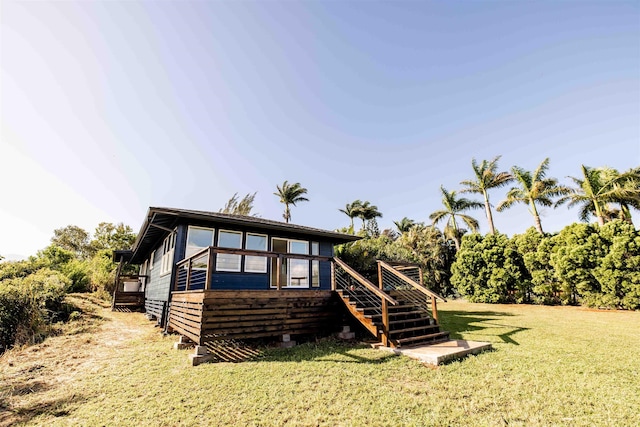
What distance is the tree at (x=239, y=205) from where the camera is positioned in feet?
91.3

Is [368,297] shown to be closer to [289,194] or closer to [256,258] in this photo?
[256,258]

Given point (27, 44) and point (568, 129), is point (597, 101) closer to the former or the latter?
point (568, 129)

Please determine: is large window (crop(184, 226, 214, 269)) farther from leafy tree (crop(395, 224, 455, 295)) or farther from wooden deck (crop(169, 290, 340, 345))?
leafy tree (crop(395, 224, 455, 295))

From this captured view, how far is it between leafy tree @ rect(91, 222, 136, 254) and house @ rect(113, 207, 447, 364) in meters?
21.7

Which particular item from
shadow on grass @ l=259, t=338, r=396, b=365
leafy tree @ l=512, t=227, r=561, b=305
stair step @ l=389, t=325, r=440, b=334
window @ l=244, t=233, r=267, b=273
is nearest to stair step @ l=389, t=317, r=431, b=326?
stair step @ l=389, t=325, r=440, b=334

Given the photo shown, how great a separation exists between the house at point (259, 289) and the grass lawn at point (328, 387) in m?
0.68

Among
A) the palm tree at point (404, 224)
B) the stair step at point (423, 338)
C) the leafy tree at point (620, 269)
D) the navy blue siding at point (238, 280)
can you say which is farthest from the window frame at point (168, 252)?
the palm tree at point (404, 224)

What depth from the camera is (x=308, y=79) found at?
12930 mm

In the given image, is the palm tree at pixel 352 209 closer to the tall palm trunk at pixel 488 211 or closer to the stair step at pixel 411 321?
the tall palm trunk at pixel 488 211

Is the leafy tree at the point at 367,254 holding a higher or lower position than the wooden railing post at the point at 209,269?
higher

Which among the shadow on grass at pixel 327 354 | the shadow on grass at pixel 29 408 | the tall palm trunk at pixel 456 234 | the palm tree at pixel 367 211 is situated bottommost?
the shadow on grass at pixel 29 408

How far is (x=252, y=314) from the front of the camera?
5828 mm

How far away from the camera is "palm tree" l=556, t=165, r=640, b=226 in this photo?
1716 centimetres

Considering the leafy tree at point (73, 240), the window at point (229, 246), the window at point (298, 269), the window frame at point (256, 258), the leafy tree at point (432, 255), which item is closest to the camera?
the window at point (229, 246)
